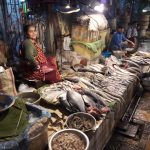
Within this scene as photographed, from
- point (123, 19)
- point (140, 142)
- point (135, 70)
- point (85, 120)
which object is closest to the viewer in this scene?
point (85, 120)

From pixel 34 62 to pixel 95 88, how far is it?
6.31 ft

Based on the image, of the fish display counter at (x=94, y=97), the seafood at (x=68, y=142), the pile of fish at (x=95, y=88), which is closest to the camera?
the seafood at (x=68, y=142)

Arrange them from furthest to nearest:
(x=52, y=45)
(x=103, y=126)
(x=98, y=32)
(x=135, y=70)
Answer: (x=98, y=32)
(x=52, y=45)
(x=135, y=70)
(x=103, y=126)

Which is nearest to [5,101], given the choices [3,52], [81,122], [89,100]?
[81,122]

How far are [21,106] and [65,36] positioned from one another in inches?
254

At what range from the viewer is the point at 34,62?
19.2 ft

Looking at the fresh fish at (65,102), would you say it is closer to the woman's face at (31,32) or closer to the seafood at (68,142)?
the seafood at (68,142)

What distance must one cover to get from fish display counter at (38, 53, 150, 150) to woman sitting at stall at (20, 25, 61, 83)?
0.45 m

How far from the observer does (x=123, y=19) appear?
1599cm

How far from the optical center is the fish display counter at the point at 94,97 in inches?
180

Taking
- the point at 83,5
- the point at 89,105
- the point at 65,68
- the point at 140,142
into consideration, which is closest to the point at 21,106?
the point at 89,105

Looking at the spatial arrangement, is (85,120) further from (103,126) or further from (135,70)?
(135,70)

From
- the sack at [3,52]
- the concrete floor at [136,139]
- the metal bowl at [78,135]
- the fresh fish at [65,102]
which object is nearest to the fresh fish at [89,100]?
the fresh fish at [65,102]

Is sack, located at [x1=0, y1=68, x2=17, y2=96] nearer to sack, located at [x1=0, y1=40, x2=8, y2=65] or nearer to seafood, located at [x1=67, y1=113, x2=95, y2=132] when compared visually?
sack, located at [x1=0, y1=40, x2=8, y2=65]
